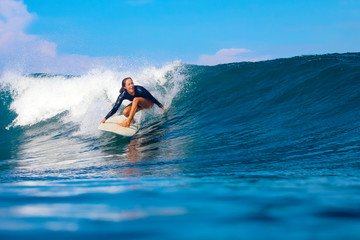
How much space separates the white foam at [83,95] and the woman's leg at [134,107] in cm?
182

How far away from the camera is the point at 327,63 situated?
36.3 ft

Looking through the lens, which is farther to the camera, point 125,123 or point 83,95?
point 83,95

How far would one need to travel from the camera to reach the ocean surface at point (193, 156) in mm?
1377

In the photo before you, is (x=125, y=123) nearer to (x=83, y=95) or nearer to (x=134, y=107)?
(x=134, y=107)

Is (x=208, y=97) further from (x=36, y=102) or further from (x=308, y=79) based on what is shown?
(x=36, y=102)

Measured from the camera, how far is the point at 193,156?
5199 mm

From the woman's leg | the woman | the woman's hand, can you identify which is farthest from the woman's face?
the woman's hand

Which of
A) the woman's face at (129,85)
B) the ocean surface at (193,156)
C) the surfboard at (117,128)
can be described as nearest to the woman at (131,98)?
the woman's face at (129,85)

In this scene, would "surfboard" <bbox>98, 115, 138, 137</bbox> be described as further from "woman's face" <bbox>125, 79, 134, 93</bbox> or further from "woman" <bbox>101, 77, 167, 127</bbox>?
"woman's face" <bbox>125, 79, 134, 93</bbox>

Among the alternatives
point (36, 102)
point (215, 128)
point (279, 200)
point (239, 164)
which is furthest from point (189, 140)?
point (36, 102)

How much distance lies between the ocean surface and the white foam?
0.06 m

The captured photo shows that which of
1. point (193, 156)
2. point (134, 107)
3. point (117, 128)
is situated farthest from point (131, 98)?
point (193, 156)

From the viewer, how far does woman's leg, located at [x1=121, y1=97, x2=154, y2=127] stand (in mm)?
8266

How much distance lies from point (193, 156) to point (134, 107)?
12.0 feet
